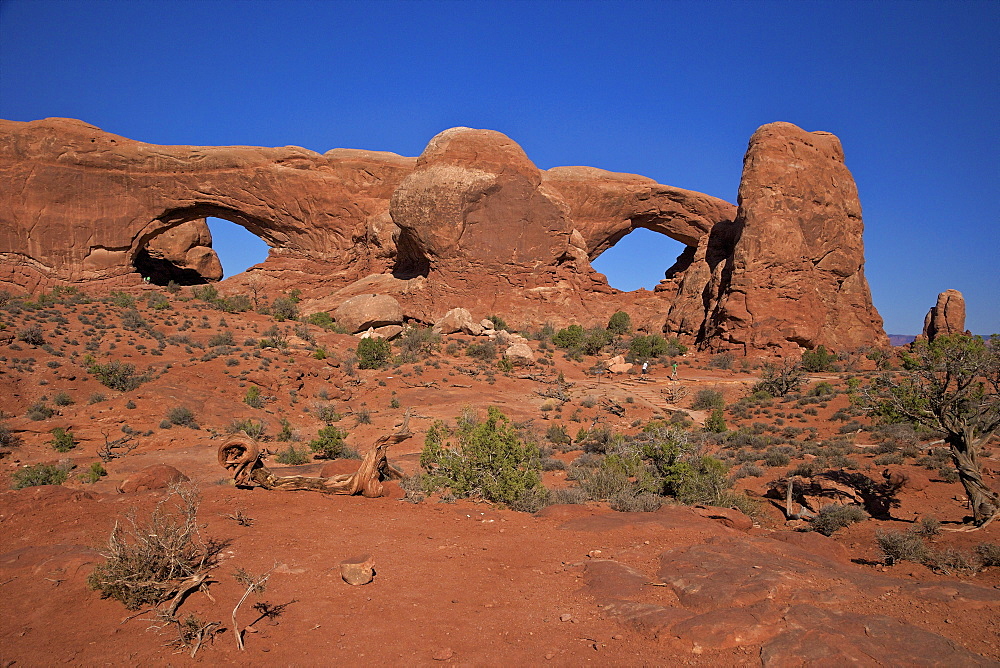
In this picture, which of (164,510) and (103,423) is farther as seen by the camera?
(103,423)

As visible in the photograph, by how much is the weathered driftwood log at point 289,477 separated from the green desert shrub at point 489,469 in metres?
0.74

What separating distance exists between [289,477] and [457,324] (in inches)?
731

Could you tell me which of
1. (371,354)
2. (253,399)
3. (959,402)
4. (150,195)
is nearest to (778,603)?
(959,402)

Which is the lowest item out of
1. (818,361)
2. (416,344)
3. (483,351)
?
(416,344)

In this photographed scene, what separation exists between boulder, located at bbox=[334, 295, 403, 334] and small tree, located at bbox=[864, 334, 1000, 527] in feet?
65.9

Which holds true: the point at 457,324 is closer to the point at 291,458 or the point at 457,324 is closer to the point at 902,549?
the point at 291,458

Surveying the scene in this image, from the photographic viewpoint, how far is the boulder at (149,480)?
21.6 feet

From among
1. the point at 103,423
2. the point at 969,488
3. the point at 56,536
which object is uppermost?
the point at 969,488

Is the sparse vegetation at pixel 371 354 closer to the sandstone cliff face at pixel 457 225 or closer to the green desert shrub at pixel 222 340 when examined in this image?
the green desert shrub at pixel 222 340

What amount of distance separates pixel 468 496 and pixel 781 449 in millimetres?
8062

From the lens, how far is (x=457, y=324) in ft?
83.4

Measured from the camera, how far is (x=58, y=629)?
10.9ft

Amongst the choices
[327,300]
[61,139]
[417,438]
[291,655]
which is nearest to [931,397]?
[291,655]

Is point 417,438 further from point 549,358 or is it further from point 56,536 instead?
point 549,358
